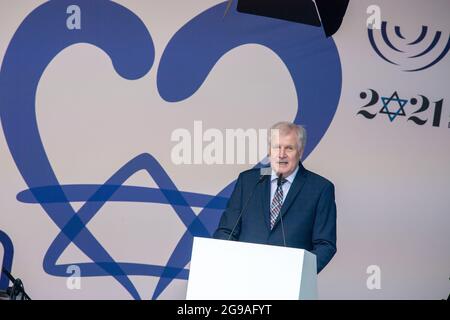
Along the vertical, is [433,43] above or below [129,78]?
above

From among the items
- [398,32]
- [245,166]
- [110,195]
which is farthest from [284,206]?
[398,32]

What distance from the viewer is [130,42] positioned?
5562 mm

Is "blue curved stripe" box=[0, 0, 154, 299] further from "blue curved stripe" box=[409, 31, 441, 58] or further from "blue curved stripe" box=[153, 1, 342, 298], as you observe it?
"blue curved stripe" box=[409, 31, 441, 58]

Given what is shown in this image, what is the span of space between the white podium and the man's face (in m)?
0.94

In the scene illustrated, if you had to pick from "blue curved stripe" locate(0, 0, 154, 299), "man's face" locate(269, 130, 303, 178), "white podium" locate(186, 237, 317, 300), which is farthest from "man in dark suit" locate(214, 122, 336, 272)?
"blue curved stripe" locate(0, 0, 154, 299)

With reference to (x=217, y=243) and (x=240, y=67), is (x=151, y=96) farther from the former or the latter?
(x=217, y=243)

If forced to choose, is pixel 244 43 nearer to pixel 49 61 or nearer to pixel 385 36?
pixel 385 36

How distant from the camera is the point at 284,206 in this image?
4082 mm

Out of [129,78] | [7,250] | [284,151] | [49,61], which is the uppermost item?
[49,61]

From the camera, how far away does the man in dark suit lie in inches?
157

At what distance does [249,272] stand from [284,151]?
3.49 ft

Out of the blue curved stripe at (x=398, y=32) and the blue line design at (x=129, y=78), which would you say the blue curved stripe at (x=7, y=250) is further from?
the blue curved stripe at (x=398, y=32)

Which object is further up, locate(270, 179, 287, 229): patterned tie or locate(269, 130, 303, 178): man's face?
locate(269, 130, 303, 178): man's face
